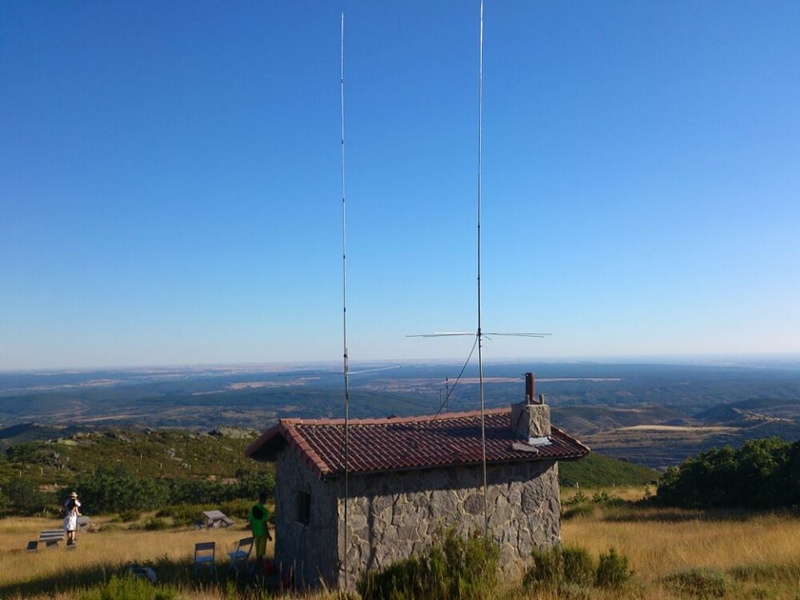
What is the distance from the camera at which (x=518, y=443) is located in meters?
14.2

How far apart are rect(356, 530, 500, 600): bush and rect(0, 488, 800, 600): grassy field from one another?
0.34m

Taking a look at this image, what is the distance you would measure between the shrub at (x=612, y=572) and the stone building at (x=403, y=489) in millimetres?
2144

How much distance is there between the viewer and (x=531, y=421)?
1459cm

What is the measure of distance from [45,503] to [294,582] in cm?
2580

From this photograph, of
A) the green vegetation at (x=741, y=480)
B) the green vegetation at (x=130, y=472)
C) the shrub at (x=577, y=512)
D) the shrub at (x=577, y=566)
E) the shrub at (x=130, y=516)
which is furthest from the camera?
the green vegetation at (x=130, y=472)

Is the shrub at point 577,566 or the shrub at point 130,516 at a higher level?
the shrub at point 577,566

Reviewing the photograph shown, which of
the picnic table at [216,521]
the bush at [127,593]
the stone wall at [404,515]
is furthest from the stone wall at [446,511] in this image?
the picnic table at [216,521]

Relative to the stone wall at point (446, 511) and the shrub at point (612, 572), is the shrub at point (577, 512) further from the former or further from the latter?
the shrub at point (612, 572)

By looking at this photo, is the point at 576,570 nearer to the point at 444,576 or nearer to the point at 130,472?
the point at 444,576

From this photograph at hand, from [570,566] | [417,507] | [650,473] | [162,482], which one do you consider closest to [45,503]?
[162,482]

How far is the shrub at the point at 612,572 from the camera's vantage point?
10125 mm

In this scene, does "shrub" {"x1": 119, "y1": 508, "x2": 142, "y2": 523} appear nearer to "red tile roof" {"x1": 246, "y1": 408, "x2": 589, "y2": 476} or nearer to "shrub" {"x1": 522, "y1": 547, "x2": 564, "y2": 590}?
"red tile roof" {"x1": 246, "y1": 408, "x2": 589, "y2": 476}

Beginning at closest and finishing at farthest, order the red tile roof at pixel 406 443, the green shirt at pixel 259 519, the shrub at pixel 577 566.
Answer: the shrub at pixel 577 566 → the red tile roof at pixel 406 443 → the green shirt at pixel 259 519

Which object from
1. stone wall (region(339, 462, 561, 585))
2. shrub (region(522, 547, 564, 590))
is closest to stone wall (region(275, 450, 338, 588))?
stone wall (region(339, 462, 561, 585))
